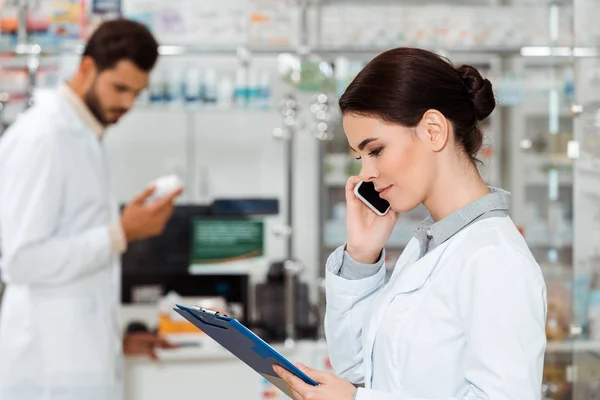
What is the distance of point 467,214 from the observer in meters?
1.52

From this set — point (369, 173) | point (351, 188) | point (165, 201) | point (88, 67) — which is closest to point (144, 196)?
point (165, 201)

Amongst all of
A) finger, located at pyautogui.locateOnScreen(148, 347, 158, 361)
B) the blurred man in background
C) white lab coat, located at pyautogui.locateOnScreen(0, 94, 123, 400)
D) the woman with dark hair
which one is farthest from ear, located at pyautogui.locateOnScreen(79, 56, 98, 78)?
the woman with dark hair

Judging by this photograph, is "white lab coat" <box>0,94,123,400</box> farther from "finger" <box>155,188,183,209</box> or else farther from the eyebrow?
the eyebrow

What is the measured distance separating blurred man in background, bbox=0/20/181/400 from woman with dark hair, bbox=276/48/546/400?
1.47 meters

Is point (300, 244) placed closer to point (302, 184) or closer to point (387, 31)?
point (302, 184)

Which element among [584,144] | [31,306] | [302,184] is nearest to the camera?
[584,144]

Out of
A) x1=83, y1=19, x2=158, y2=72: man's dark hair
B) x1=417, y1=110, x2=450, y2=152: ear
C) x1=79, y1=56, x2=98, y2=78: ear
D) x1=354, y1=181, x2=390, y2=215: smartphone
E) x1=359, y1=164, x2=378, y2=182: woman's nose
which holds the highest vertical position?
x1=83, y1=19, x2=158, y2=72: man's dark hair

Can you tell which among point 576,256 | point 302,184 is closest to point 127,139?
point 302,184

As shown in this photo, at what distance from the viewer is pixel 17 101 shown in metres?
3.96

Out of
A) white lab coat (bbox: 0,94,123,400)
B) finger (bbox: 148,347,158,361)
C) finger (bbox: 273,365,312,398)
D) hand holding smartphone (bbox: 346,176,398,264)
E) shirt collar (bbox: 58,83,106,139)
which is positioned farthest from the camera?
finger (bbox: 148,347,158,361)

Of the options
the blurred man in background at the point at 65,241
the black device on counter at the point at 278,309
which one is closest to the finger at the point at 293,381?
the blurred man in background at the point at 65,241

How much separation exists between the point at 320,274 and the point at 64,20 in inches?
63.7

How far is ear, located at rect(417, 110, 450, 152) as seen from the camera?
1.50 meters

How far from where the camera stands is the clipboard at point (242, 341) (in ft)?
4.66
